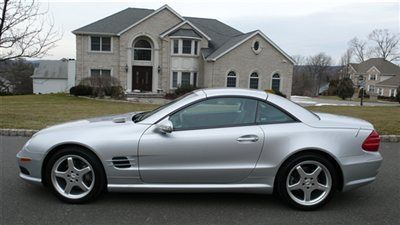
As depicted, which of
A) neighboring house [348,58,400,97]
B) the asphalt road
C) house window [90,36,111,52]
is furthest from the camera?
neighboring house [348,58,400,97]

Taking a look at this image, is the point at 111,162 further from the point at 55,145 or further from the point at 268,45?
the point at 268,45

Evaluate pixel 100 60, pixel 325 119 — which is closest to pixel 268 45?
pixel 100 60

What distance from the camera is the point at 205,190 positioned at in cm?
427

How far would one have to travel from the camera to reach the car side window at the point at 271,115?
4.38 meters

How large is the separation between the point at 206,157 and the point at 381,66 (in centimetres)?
8186

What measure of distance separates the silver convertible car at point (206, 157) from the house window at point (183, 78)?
90.7 feet

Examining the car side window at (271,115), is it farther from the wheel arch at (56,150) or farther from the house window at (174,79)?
the house window at (174,79)

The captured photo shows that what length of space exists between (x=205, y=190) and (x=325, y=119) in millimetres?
1818

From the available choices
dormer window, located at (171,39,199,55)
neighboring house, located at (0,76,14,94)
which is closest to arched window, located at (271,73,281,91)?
dormer window, located at (171,39,199,55)

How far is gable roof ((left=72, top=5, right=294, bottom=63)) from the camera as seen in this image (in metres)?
30.8

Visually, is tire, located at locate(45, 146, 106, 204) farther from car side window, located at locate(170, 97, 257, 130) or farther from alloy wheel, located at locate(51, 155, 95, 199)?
car side window, located at locate(170, 97, 257, 130)

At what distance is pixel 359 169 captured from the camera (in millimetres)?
4340

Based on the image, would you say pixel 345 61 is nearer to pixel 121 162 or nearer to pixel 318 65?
pixel 318 65

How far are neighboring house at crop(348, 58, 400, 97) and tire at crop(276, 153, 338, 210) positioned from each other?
72.3 m
